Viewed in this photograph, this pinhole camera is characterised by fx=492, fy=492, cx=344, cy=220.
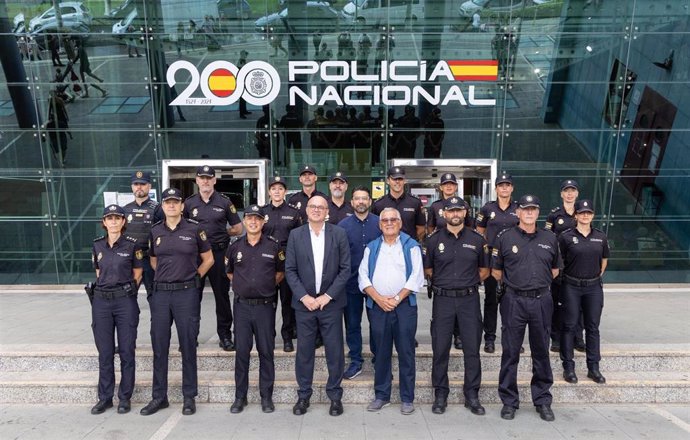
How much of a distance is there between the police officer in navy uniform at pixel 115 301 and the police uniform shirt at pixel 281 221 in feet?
4.31

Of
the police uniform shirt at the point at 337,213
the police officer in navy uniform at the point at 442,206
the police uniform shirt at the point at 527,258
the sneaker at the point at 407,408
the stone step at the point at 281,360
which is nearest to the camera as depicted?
the police uniform shirt at the point at 527,258

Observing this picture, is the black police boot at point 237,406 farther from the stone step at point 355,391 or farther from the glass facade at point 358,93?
the glass facade at point 358,93

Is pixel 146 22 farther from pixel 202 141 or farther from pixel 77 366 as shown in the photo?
pixel 77 366

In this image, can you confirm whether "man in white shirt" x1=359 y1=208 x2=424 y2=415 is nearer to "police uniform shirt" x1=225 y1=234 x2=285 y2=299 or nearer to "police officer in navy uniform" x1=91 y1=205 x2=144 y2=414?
"police uniform shirt" x1=225 y1=234 x2=285 y2=299

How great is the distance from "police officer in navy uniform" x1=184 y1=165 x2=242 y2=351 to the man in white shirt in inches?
65.7

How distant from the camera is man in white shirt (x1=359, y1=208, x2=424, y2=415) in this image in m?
4.35

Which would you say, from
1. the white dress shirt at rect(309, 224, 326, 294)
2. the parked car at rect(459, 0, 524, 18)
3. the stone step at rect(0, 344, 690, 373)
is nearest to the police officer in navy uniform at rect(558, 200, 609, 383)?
the stone step at rect(0, 344, 690, 373)

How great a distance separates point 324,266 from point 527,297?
1.81 metres

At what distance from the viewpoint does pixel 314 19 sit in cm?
826

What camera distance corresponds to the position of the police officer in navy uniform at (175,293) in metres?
4.41

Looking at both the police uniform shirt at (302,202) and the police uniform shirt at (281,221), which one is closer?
the police uniform shirt at (281,221)

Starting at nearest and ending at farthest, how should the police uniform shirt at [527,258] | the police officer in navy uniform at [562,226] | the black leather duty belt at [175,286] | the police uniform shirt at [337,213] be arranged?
the police uniform shirt at [527,258] < the black leather duty belt at [175,286] < the police officer in navy uniform at [562,226] < the police uniform shirt at [337,213]

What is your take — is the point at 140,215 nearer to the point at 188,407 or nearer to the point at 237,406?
the point at 188,407

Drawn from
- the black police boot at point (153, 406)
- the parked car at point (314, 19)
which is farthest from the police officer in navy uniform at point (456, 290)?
the parked car at point (314, 19)
